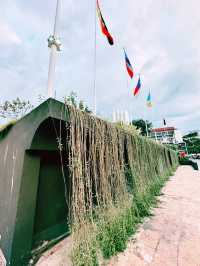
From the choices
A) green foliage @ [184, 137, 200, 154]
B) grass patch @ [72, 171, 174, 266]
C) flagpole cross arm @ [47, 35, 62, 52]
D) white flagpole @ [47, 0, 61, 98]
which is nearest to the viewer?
grass patch @ [72, 171, 174, 266]

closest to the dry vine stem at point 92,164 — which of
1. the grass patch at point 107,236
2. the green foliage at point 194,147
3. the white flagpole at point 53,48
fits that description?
the grass patch at point 107,236

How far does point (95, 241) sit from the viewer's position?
1521 millimetres

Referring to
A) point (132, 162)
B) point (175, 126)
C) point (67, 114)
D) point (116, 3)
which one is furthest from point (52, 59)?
point (175, 126)

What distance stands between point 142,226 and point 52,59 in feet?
11.8

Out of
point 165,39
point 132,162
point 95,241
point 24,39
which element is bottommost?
point 95,241

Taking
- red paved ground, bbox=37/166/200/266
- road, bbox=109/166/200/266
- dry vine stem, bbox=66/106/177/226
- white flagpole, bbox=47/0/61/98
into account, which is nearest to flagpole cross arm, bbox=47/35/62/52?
white flagpole, bbox=47/0/61/98

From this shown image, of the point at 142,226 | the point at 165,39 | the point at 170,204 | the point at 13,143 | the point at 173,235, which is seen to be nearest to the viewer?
the point at 13,143

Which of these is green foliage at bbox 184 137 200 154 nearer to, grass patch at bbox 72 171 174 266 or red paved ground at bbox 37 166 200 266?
red paved ground at bbox 37 166 200 266

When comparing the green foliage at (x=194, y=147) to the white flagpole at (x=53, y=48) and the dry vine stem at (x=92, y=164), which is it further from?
the white flagpole at (x=53, y=48)

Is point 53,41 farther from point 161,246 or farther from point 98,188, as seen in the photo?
point 161,246

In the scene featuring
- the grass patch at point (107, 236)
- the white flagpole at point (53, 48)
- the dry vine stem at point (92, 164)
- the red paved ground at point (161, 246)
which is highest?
the white flagpole at point (53, 48)

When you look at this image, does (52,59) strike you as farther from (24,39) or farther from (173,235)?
(173,235)

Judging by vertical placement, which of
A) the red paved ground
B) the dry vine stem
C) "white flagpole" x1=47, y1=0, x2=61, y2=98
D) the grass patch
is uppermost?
"white flagpole" x1=47, y1=0, x2=61, y2=98

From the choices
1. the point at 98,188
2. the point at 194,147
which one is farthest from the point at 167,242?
the point at 194,147
